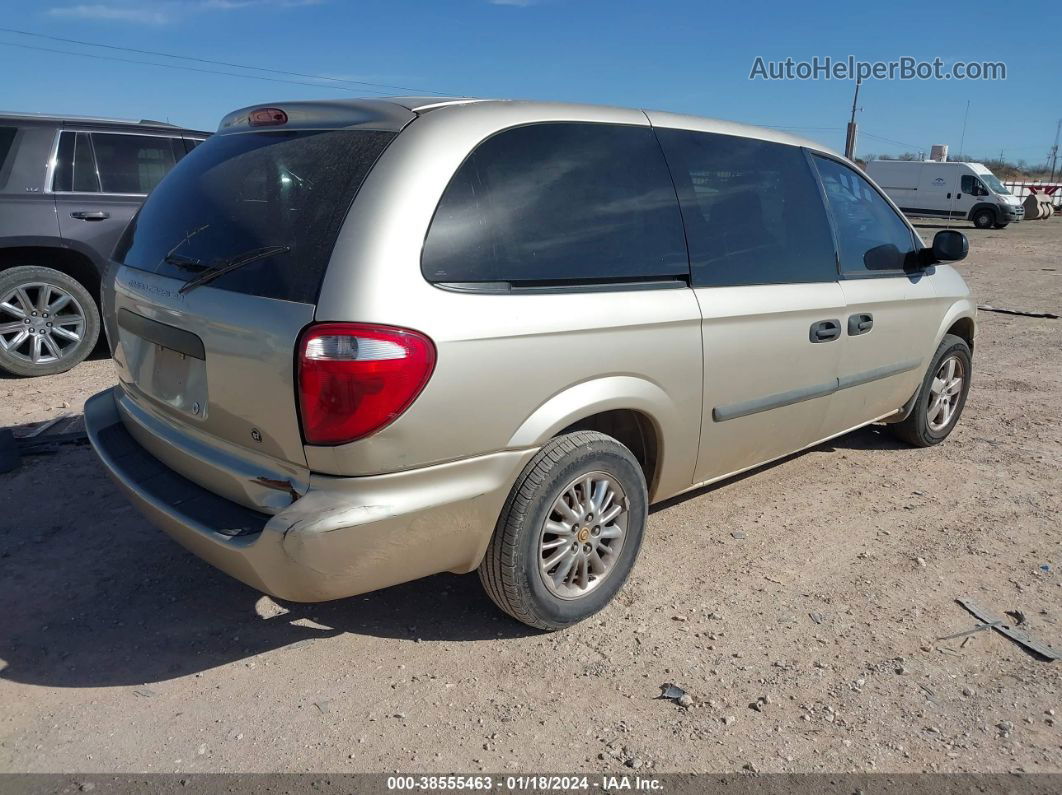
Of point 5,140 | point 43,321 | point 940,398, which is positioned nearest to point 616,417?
point 940,398

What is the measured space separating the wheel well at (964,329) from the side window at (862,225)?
0.79 metres

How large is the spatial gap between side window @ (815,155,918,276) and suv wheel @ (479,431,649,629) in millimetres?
1837

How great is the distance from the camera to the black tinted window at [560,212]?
→ 2.67m

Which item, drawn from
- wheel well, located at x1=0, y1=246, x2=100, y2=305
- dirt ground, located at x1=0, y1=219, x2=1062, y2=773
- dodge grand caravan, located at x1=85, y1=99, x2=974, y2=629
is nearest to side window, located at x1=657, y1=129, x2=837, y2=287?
dodge grand caravan, located at x1=85, y1=99, x2=974, y2=629

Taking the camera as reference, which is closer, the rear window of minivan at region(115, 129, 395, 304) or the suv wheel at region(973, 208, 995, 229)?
the rear window of minivan at region(115, 129, 395, 304)

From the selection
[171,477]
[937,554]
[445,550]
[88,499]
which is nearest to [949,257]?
[937,554]

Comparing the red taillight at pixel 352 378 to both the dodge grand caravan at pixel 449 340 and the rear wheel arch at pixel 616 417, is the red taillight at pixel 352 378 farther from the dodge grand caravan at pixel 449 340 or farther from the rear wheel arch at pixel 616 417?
the rear wheel arch at pixel 616 417

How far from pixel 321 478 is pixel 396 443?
250 millimetres

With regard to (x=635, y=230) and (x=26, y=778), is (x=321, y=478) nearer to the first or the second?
(x=26, y=778)

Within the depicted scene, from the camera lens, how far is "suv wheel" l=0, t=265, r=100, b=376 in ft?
20.7

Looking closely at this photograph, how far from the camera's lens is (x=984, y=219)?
31.2m

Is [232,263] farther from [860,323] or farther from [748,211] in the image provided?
[860,323]

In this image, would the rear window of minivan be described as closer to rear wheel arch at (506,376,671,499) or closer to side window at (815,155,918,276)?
rear wheel arch at (506,376,671,499)

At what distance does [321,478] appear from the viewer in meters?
2.48
